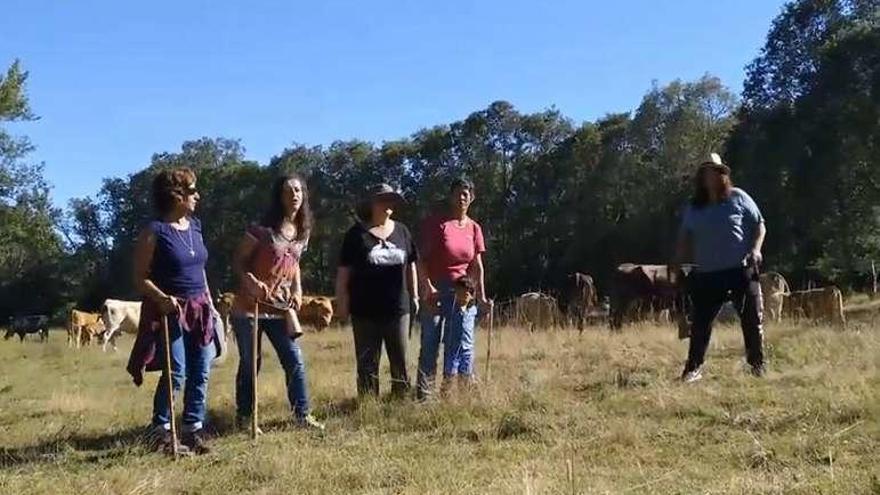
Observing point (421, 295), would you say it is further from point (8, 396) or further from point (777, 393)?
point (8, 396)

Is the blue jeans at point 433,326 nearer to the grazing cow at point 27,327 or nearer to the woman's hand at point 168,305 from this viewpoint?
the woman's hand at point 168,305

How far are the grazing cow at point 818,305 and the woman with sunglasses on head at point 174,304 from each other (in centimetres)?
883

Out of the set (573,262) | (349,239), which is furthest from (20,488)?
(573,262)

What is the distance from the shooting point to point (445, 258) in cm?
673

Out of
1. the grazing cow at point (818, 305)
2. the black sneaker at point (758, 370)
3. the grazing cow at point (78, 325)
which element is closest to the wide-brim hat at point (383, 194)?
the black sneaker at point (758, 370)

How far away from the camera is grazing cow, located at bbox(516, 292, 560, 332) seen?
46.1ft

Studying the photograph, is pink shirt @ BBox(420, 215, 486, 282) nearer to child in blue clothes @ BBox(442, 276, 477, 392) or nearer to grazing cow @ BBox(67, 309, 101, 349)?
child in blue clothes @ BBox(442, 276, 477, 392)

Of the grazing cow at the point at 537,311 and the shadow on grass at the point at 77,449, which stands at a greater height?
the grazing cow at the point at 537,311

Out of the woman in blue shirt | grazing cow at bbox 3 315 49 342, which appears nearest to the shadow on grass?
the woman in blue shirt

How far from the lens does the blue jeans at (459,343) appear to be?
6.65 m

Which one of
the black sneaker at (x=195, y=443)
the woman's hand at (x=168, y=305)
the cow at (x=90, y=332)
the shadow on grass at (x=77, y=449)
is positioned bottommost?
the cow at (x=90, y=332)

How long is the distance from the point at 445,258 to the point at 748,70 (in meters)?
27.1

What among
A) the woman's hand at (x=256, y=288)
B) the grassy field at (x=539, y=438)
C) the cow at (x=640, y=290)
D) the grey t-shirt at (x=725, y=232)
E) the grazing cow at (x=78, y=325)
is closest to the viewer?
the grassy field at (x=539, y=438)

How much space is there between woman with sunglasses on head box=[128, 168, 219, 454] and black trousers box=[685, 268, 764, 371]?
332cm
